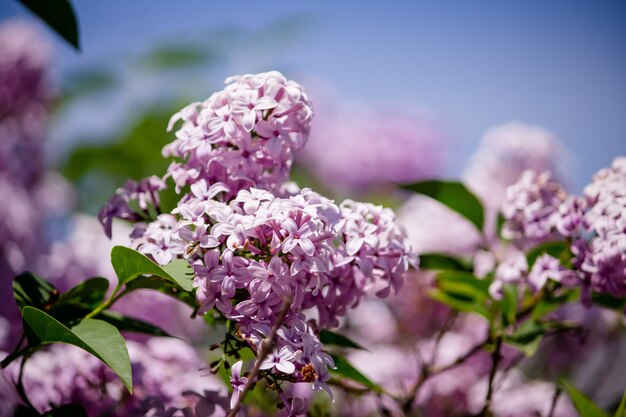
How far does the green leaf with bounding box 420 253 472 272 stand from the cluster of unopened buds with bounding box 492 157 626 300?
0.48 feet

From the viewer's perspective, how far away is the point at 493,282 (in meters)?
1.23

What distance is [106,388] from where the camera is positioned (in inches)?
48.9

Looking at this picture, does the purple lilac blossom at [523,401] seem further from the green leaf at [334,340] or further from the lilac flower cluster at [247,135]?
the lilac flower cluster at [247,135]

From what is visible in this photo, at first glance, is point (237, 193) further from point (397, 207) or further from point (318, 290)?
point (397, 207)

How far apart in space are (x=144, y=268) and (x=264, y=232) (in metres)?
0.17

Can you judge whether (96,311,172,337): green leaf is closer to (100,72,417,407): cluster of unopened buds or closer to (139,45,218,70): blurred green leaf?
(100,72,417,407): cluster of unopened buds

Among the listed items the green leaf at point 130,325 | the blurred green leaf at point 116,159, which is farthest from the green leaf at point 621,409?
the blurred green leaf at point 116,159

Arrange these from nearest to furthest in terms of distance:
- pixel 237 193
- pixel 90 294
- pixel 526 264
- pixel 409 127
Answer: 1. pixel 237 193
2. pixel 90 294
3. pixel 526 264
4. pixel 409 127

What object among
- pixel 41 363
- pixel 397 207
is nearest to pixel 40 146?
pixel 397 207

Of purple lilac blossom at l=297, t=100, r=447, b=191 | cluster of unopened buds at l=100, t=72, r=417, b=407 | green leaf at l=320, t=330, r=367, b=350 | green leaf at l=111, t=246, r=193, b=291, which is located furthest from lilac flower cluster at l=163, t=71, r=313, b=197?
purple lilac blossom at l=297, t=100, r=447, b=191

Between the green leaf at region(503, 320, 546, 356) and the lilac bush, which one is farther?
the green leaf at region(503, 320, 546, 356)

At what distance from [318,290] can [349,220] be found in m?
0.12

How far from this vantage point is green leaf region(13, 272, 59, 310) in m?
1.02

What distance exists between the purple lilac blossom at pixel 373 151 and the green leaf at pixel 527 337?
7.24 ft
